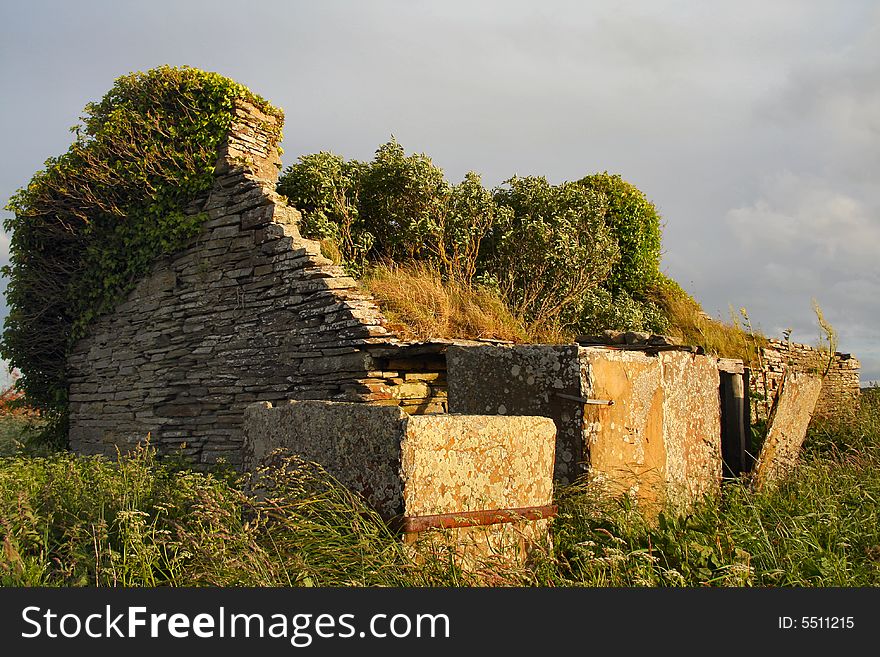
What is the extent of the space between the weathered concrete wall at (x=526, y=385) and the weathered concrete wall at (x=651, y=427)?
112mm

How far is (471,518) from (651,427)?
92.0 inches

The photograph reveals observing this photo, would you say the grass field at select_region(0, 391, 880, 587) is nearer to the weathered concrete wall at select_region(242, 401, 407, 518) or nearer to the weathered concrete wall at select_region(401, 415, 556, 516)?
the weathered concrete wall at select_region(242, 401, 407, 518)

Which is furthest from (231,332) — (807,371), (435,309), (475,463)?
(807,371)

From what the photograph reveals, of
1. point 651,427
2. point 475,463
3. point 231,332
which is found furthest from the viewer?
point 231,332

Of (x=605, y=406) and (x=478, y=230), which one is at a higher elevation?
(x=478, y=230)

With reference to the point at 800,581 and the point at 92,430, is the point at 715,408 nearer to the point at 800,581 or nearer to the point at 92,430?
the point at 800,581

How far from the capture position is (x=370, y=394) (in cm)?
819

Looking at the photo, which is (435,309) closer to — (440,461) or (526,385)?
(526,385)

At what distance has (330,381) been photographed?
339 inches

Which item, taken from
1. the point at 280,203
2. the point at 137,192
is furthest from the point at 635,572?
the point at 137,192

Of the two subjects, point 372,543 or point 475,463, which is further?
point 475,463

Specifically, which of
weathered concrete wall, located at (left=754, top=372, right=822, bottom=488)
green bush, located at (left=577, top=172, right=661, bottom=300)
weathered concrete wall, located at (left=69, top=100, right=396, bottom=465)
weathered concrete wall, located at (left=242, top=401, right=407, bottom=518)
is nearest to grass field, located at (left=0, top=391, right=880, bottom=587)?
weathered concrete wall, located at (left=242, top=401, right=407, bottom=518)

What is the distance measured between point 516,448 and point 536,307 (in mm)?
8937

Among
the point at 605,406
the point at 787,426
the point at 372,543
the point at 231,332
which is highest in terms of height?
the point at 231,332
